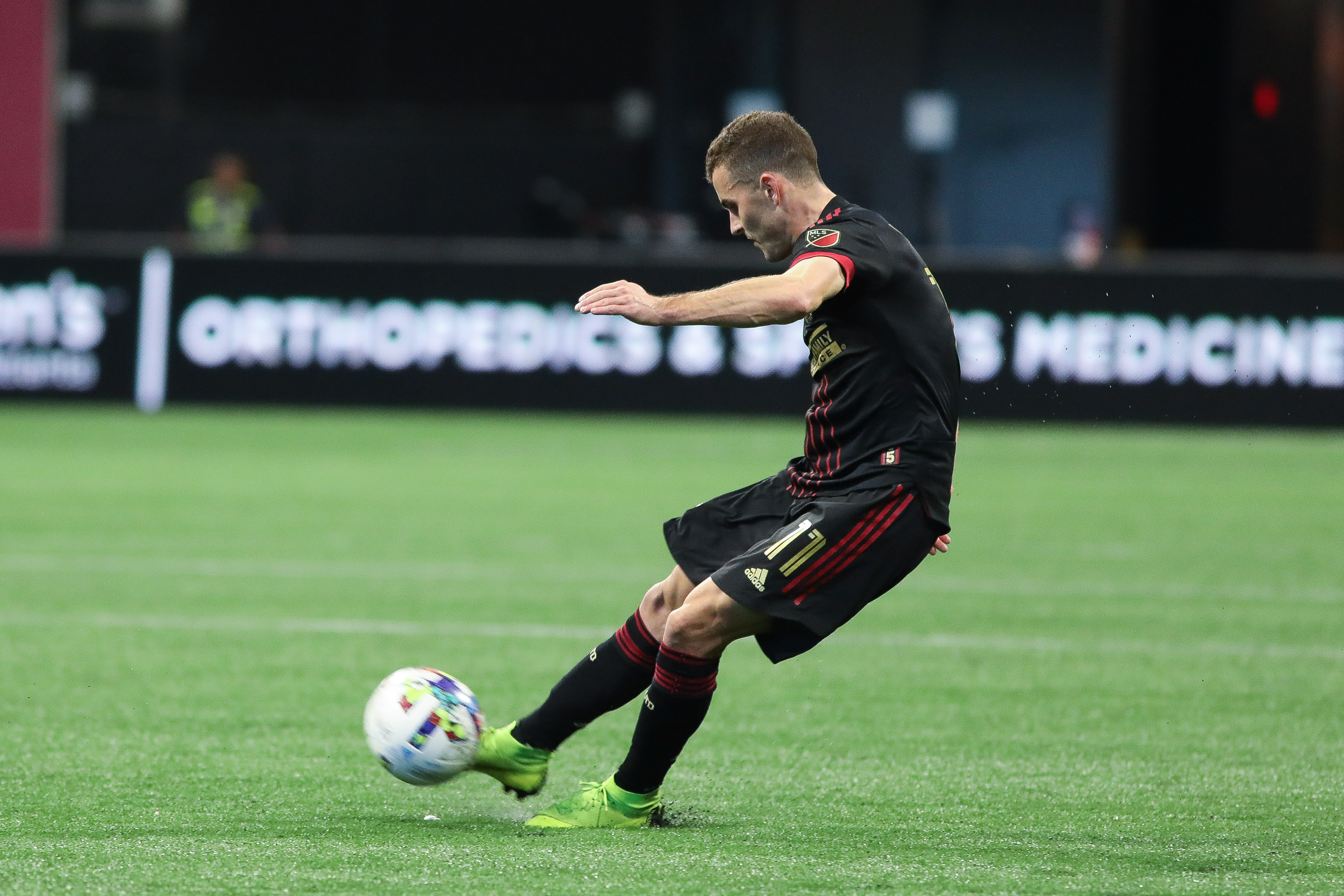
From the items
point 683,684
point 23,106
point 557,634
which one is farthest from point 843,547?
point 23,106

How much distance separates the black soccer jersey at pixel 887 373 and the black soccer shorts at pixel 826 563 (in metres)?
0.05

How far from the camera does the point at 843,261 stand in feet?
13.9

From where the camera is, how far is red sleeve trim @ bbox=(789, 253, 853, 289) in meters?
4.22

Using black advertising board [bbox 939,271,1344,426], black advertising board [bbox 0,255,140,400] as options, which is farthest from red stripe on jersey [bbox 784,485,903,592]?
black advertising board [bbox 0,255,140,400]

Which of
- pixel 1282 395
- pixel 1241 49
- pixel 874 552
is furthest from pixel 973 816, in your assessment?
pixel 1241 49

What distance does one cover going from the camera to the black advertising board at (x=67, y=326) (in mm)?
16109

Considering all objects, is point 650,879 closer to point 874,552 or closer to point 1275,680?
point 874,552

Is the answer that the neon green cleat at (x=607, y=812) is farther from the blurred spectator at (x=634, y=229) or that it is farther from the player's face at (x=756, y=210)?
the blurred spectator at (x=634, y=229)

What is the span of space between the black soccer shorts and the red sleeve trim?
0.53 meters

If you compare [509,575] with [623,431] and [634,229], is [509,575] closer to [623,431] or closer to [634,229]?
[623,431]

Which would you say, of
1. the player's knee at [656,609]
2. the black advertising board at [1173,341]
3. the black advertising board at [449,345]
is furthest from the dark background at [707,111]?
the player's knee at [656,609]

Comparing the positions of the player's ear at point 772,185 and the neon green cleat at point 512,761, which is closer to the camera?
the player's ear at point 772,185

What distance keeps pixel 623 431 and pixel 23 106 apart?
37.0 feet

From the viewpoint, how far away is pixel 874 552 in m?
4.39
